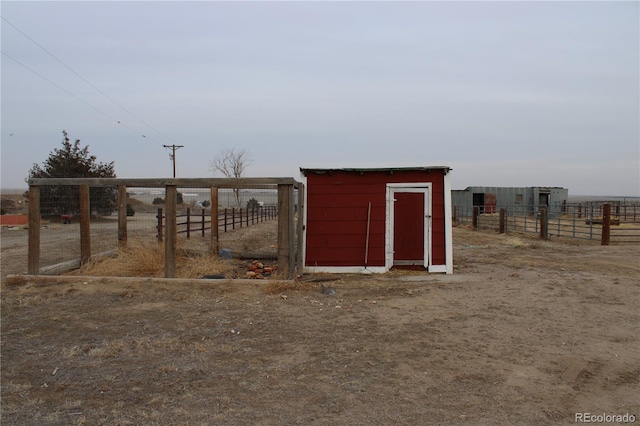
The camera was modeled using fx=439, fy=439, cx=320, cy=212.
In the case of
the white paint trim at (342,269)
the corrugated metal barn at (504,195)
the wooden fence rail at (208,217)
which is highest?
the corrugated metal barn at (504,195)

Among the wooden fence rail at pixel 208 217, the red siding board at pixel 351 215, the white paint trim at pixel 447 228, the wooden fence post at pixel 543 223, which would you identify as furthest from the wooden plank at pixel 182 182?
the wooden fence post at pixel 543 223

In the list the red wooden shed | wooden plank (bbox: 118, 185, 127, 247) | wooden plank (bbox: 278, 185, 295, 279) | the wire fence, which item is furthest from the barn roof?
the wire fence

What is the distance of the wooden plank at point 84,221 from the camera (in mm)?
9117

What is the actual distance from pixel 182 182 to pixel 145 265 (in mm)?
2031

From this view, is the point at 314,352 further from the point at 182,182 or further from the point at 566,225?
the point at 566,225

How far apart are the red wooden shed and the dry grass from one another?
2.23 metres

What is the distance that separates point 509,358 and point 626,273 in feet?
23.2

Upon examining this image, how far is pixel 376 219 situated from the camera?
10078 millimetres

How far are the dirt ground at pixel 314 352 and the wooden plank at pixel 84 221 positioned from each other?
1513 mm

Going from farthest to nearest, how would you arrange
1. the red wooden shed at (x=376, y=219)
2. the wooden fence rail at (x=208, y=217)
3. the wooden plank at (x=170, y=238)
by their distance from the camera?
the wooden fence rail at (x=208, y=217) < the red wooden shed at (x=376, y=219) < the wooden plank at (x=170, y=238)

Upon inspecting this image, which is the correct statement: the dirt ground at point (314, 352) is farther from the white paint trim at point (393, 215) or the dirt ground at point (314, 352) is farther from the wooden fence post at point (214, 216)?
the wooden fence post at point (214, 216)

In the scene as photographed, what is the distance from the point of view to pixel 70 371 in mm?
4195

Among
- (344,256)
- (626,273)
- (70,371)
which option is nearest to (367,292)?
(344,256)

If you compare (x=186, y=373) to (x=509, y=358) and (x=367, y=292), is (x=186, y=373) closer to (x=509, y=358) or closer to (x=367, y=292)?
(x=509, y=358)
